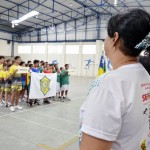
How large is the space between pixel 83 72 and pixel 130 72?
22.8 metres

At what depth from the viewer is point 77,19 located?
924 inches

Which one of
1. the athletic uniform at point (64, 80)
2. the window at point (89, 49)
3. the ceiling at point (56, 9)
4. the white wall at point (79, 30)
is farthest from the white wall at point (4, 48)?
the athletic uniform at point (64, 80)

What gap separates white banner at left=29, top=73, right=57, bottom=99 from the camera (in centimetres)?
716

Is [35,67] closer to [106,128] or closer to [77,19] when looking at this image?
[106,128]

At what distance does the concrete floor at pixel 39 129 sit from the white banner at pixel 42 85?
1.81 feet

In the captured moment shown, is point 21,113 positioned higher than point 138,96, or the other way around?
point 138,96

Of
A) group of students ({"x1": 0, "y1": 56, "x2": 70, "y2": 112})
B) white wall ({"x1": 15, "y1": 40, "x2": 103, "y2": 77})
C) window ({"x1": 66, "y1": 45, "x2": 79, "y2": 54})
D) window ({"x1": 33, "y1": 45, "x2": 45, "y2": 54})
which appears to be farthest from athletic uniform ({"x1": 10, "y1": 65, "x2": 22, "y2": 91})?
window ({"x1": 33, "y1": 45, "x2": 45, "y2": 54})

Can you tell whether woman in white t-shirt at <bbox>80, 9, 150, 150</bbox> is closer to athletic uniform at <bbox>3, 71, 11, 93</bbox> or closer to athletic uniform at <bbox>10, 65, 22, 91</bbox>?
athletic uniform at <bbox>10, 65, 22, 91</bbox>

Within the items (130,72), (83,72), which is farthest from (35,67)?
(83,72)

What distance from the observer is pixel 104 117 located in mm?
732

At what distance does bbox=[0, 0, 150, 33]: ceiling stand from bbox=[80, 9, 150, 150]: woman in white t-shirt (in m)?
15.9

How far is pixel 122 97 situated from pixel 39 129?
4.24 m

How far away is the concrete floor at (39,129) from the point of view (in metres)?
3.84

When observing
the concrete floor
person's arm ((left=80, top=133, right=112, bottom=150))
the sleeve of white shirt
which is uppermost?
the sleeve of white shirt
